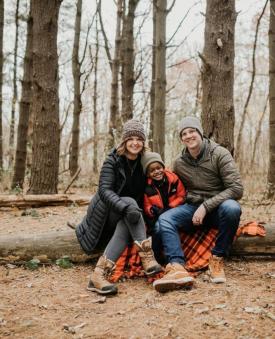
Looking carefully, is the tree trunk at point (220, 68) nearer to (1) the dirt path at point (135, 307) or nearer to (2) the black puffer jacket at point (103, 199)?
(2) the black puffer jacket at point (103, 199)

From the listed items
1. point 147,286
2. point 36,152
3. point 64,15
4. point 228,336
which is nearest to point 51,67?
point 36,152

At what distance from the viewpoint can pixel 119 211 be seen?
383 cm

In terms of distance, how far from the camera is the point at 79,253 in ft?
14.2

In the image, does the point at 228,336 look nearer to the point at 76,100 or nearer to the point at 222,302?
the point at 222,302

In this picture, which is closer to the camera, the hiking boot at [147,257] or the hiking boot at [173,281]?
the hiking boot at [173,281]

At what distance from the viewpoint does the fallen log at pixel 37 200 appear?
21.6ft

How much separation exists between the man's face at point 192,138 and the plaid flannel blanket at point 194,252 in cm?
88

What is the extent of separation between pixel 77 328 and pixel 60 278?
1122mm

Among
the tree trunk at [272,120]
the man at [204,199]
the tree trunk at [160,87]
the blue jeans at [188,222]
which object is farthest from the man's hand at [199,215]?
the tree trunk at [160,87]

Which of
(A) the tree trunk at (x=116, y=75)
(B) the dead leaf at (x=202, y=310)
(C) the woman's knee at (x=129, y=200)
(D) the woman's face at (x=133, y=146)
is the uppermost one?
(A) the tree trunk at (x=116, y=75)

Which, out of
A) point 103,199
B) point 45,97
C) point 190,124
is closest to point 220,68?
point 190,124

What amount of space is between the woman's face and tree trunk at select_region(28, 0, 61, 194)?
3106mm

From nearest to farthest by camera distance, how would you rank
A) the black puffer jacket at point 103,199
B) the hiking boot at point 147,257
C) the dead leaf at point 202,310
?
1. the dead leaf at point 202,310
2. the hiking boot at point 147,257
3. the black puffer jacket at point 103,199

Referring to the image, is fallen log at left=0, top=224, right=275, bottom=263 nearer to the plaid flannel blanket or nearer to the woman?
the woman
